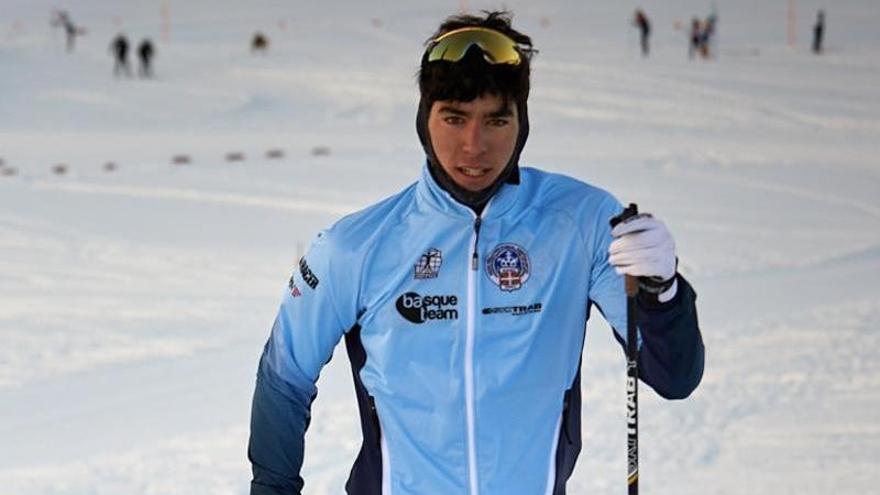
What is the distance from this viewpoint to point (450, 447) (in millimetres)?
2629

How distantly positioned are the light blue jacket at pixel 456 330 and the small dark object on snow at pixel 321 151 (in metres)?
17.3

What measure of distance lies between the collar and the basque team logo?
6 centimetres

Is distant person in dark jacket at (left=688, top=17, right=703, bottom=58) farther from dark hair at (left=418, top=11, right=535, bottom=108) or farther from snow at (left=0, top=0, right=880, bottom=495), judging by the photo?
dark hair at (left=418, top=11, right=535, bottom=108)

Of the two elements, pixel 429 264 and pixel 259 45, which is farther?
pixel 259 45

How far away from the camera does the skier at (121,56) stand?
3077cm

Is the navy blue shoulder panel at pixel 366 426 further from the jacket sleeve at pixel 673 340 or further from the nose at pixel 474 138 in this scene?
the jacket sleeve at pixel 673 340

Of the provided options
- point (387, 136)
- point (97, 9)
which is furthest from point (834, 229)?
point (97, 9)

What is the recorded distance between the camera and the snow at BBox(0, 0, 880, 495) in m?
6.65

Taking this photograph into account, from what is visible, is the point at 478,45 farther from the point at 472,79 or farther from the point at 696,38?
the point at 696,38

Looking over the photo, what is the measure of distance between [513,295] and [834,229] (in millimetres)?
11016

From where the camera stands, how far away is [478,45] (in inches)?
104

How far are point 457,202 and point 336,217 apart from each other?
40.3ft

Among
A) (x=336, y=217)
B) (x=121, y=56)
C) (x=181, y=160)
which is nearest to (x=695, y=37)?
(x=121, y=56)

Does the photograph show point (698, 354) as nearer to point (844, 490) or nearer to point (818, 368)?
point (844, 490)
